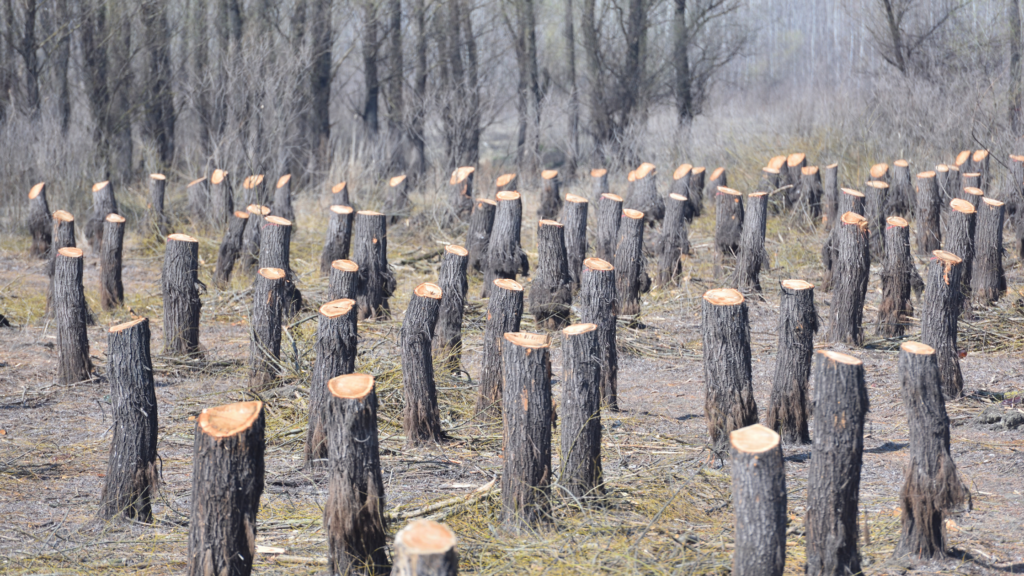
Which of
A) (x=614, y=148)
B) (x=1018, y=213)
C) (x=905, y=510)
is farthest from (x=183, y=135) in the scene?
(x=905, y=510)

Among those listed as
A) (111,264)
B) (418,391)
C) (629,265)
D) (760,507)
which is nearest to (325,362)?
(418,391)

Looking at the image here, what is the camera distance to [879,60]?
1823cm

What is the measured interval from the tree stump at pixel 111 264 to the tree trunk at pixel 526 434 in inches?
235

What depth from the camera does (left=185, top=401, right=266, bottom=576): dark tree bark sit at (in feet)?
10.9

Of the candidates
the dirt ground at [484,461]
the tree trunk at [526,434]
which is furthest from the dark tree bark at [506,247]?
the tree trunk at [526,434]

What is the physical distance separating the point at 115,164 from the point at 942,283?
14693 mm

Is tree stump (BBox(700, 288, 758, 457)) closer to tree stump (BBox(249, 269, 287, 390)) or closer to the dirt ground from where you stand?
the dirt ground

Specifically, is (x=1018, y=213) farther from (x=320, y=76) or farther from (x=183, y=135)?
(x=183, y=135)

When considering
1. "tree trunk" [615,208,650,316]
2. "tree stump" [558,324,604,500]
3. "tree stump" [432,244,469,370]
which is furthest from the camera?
"tree trunk" [615,208,650,316]

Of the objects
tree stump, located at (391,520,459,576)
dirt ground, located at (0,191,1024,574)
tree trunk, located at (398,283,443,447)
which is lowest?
dirt ground, located at (0,191,1024,574)

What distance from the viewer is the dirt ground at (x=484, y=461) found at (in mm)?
3674

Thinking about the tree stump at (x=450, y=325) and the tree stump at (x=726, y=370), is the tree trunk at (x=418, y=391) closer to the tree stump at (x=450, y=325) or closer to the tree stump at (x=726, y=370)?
the tree stump at (x=450, y=325)

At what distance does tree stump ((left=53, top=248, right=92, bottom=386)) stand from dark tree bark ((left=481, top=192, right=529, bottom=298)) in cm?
362

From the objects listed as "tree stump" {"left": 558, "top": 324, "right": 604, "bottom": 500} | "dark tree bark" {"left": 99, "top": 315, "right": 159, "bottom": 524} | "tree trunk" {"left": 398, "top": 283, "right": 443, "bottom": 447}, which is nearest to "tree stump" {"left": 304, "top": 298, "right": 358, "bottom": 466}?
"tree trunk" {"left": 398, "top": 283, "right": 443, "bottom": 447}
